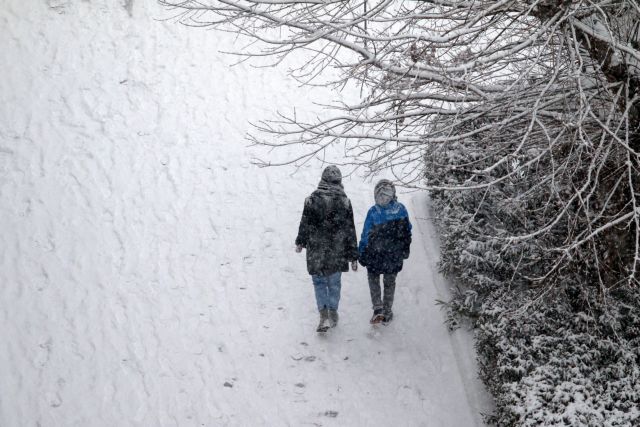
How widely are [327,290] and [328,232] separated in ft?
2.31

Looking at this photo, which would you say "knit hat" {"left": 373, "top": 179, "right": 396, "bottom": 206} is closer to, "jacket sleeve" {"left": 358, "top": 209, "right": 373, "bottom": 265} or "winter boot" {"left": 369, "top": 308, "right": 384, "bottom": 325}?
"jacket sleeve" {"left": 358, "top": 209, "right": 373, "bottom": 265}

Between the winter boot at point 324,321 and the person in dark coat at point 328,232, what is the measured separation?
0.30m

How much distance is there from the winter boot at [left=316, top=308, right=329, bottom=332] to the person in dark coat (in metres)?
0.30

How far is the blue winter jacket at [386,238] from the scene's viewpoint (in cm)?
597

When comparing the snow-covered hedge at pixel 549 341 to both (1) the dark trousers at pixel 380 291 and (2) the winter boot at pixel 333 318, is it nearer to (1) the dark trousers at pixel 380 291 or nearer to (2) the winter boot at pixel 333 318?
(1) the dark trousers at pixel 380 291

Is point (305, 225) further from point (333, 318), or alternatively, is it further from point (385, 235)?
point (333, 318)

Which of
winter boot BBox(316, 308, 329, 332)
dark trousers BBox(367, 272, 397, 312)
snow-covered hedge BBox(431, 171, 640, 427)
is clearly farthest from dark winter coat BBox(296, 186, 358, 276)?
snow-covered hedge BBox(431, 171, 640, 427)

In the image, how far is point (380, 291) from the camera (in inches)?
244

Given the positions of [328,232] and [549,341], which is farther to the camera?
[328,232]

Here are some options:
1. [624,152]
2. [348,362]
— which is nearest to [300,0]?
[624,152]

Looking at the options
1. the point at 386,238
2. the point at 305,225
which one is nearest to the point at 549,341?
the point at 386,238

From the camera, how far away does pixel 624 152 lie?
4.45 m

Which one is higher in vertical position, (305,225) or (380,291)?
(305,225)

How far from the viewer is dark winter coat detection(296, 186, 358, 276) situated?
5.95 metres
